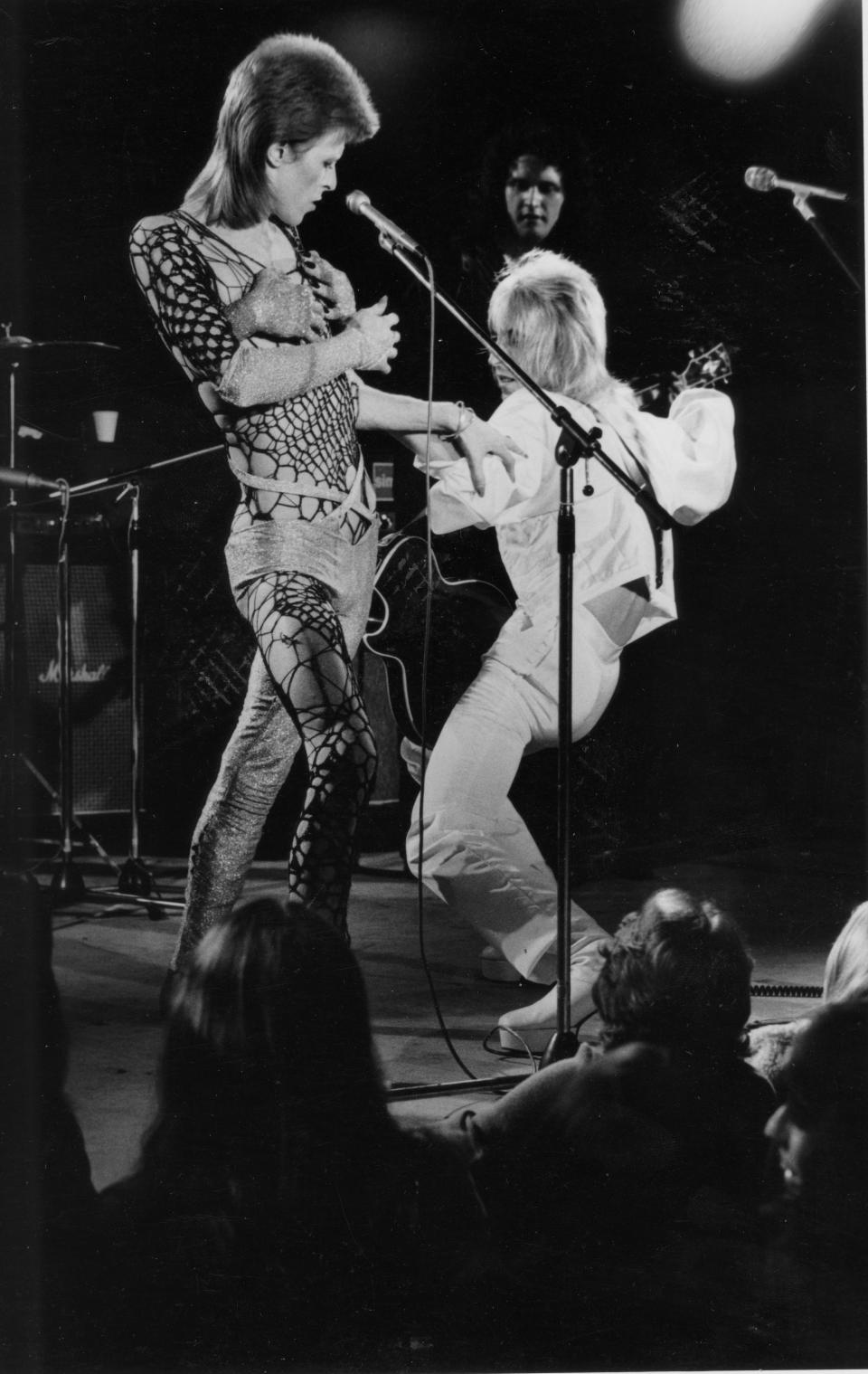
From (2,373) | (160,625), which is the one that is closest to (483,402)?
(160,625)

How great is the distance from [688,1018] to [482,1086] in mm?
448

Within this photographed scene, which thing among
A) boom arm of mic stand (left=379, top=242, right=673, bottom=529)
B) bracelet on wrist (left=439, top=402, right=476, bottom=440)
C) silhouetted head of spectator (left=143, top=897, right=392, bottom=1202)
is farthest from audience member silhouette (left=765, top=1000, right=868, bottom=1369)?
bracelet on wrist (left=439, top=402, right=476, bottom=440)

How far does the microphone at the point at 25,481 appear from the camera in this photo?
256 centimetres

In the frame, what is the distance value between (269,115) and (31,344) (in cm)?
67

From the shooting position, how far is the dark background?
8.35 ft

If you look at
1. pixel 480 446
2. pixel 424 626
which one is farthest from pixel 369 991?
pixel 480 446

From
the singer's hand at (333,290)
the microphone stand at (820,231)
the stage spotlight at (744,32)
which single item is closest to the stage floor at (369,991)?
the singer's hand at (333,290)

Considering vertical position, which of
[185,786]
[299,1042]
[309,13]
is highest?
[309,13]

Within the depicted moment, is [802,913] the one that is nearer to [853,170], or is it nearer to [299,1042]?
[299,1042]

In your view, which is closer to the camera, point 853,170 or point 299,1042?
point 299,1042

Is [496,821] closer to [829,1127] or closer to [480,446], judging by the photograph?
[480,446]

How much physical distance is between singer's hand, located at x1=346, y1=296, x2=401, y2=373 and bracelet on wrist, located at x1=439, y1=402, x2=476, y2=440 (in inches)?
7.0

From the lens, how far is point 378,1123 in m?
2.49

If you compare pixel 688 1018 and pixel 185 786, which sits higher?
pixel 185 786
